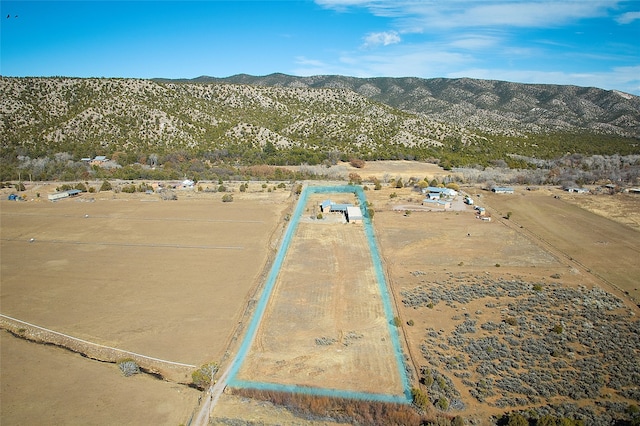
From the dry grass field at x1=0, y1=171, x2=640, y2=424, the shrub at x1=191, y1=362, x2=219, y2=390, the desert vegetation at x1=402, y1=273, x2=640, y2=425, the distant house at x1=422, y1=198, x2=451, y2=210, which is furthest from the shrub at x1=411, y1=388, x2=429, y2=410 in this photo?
the distant house at x1=422, y1=198, x2=451, y2=210

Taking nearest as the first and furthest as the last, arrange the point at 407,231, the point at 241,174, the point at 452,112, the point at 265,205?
the point at 407,231, the point at 265,205, the point at 241,174, the point at 452,112

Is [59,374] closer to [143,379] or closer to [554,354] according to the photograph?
[143,379]

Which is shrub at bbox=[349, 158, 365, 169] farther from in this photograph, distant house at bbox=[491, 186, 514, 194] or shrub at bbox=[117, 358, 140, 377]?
shrub at bbox=[117, 358, 140, 377]

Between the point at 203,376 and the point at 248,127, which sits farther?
the point at 248,127

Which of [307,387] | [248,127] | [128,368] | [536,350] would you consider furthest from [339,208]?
[248,127]

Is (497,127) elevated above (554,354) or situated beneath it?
elevated above

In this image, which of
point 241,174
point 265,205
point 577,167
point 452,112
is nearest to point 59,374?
point 265,205

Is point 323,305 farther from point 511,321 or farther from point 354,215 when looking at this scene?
point 354,215
